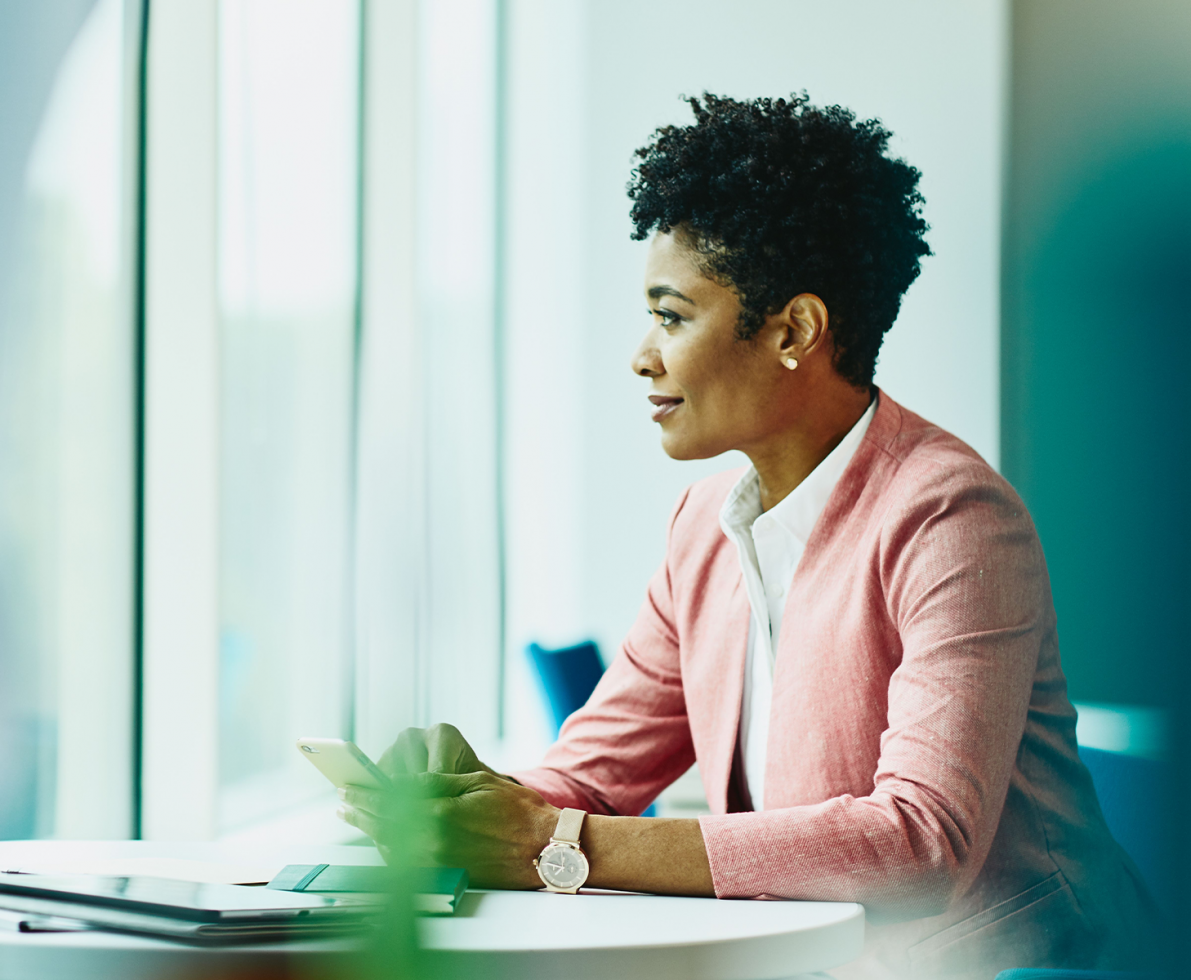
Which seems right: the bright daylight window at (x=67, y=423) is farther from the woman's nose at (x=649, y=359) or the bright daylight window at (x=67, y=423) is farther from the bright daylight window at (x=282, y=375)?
the woman's nose at (x=649, y=359)

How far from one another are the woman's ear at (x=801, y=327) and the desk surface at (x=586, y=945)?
0.59m

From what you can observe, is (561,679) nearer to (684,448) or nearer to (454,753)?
(684,448)

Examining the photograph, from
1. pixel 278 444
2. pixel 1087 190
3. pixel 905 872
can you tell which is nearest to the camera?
pixel 1087 190

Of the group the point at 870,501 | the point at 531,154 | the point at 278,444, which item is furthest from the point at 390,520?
the point at 531,154

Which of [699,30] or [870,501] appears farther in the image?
[699,30]

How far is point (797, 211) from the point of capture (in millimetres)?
1117

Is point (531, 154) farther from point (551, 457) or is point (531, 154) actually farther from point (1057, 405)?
point (1057, 405)

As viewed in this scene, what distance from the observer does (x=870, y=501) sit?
104 centimetres

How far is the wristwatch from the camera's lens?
2.65 feet

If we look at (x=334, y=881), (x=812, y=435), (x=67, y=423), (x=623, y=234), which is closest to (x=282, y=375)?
(x=67, y=423)

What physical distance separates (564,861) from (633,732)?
408 mm

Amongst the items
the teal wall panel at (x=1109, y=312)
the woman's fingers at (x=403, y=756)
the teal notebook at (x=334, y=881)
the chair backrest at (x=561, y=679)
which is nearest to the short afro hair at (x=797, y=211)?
the teal notebook at (x=334, y=881)

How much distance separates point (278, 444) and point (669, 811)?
114 centimetres

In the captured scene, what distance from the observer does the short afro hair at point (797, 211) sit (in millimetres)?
1119
